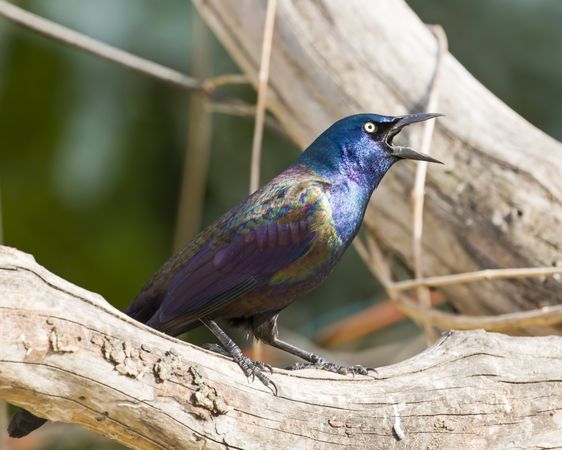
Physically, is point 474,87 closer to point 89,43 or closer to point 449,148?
point 449,148

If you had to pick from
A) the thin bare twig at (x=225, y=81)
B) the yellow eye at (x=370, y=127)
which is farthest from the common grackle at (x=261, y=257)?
the thin bare twig at (x=225, y=81)

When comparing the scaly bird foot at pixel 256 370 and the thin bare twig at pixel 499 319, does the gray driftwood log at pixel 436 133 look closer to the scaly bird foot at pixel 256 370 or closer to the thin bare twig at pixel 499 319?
the thin bare twig at pixel 499 319

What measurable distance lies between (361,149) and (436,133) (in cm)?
50

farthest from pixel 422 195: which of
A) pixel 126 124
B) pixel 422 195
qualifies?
pixel 126 124

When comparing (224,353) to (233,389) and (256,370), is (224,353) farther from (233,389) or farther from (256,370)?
(233,389)

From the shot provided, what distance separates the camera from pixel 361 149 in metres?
3.45

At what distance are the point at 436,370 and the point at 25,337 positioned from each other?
1203mm

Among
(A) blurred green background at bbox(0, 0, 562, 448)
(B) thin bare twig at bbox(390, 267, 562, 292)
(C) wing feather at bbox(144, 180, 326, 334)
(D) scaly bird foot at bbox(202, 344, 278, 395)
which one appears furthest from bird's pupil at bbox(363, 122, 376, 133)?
(A) blurred green background at bbox(0, 0, 562, 448)

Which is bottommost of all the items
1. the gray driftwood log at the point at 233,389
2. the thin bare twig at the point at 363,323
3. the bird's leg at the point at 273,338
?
the gray driftwood log at the point at 233,389

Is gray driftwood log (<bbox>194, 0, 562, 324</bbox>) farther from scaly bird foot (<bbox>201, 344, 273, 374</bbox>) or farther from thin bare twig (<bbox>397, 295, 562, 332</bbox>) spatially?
scaly bird foot (<bbox>201, 344, 273, 374</bbox>)

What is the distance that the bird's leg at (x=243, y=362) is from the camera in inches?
105

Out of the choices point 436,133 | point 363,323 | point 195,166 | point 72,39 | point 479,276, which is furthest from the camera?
point 195,166

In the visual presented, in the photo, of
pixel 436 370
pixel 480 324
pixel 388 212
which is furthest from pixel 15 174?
pixel 436 370

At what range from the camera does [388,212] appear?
3.91 metres
